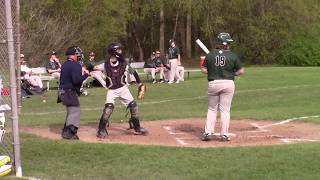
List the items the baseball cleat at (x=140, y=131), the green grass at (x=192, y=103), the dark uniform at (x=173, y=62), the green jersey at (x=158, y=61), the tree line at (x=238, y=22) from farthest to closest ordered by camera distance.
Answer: the tree line at (x=238, y=22) < the green jersey at (x=158, y=61) < the dark uniform at (x=173, y=62) < the green grass at (x=192, y=103) < the baseball cleat at (x=140, y=131)

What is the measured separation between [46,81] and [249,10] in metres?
27.8

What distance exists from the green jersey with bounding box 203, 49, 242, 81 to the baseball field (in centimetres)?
118

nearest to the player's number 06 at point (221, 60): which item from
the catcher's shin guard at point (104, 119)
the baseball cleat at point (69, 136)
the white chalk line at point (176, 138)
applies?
the white chalk line at point (176, 138)

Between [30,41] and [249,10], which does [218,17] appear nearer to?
[249,10]

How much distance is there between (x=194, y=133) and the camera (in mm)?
12188

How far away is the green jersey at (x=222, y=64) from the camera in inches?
424

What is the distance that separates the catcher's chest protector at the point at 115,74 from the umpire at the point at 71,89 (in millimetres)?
415

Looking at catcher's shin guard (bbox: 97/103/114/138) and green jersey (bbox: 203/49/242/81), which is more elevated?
green jersey (bbox: 203/49/242/81)

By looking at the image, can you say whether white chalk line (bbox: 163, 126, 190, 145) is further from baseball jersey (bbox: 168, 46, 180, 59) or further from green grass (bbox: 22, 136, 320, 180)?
baseball jersey (bbox: 168, 46, 180, 59)

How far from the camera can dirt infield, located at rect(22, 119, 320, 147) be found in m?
10.9

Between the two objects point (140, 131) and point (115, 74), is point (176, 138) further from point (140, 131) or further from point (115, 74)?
point (115, 74)

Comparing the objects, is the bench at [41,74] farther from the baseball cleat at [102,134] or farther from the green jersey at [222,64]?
the green jersey at [222,64]

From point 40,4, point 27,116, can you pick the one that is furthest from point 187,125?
point 40,4

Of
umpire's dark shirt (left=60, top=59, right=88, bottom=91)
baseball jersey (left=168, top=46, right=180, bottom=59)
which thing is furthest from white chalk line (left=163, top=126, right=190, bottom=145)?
baseball jersey (left=168, top=46, right=180, bottom=59)
